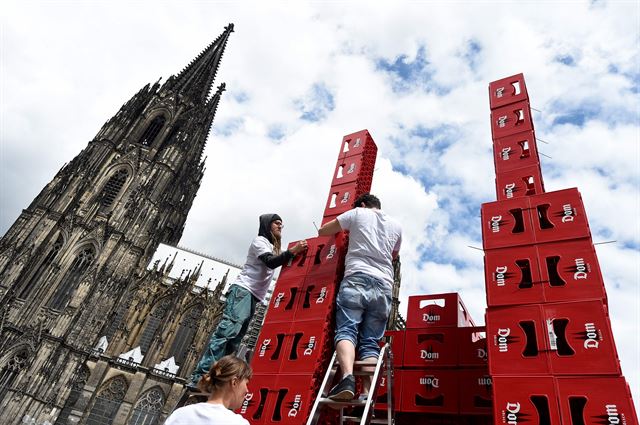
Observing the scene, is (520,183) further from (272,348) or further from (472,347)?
(272,348)

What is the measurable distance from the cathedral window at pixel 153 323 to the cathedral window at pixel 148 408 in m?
3.32

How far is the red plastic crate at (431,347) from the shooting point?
17.5 ft

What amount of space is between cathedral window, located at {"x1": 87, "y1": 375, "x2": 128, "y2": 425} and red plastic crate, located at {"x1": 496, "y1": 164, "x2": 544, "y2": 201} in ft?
88.6

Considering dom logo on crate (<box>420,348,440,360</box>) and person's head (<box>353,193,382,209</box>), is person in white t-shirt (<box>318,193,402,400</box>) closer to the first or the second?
person's head (<box>353,193,382,209</box>)

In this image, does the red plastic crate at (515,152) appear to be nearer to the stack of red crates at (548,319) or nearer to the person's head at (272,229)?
the stack of red crates at (548,319)

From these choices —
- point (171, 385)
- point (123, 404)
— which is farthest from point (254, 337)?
point (123, 404)

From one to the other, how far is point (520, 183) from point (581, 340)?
265 cm

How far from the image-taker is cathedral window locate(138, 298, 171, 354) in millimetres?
28542

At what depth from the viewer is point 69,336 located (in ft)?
80.2

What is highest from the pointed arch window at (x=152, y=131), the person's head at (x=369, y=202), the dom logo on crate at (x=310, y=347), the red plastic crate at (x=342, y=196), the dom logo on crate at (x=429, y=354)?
the pointed arch window at (x=152, y=131)

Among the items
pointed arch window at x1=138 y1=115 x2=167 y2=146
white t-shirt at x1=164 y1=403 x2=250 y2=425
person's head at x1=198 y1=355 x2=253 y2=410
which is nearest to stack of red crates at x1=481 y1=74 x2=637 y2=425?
person's head at x1=198 y1=355 x2=253 y2=410

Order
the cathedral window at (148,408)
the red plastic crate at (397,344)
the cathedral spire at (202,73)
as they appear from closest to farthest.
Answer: the red plastic crate at (397,344) < the cathedral window at (148,408) < the cathedral spire at (202,73)

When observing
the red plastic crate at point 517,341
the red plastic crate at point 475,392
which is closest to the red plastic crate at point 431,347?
the red plastic crate at point 475,392

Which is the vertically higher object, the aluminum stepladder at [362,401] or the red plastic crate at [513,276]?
Answer: the red plastic crate at [513,276]
